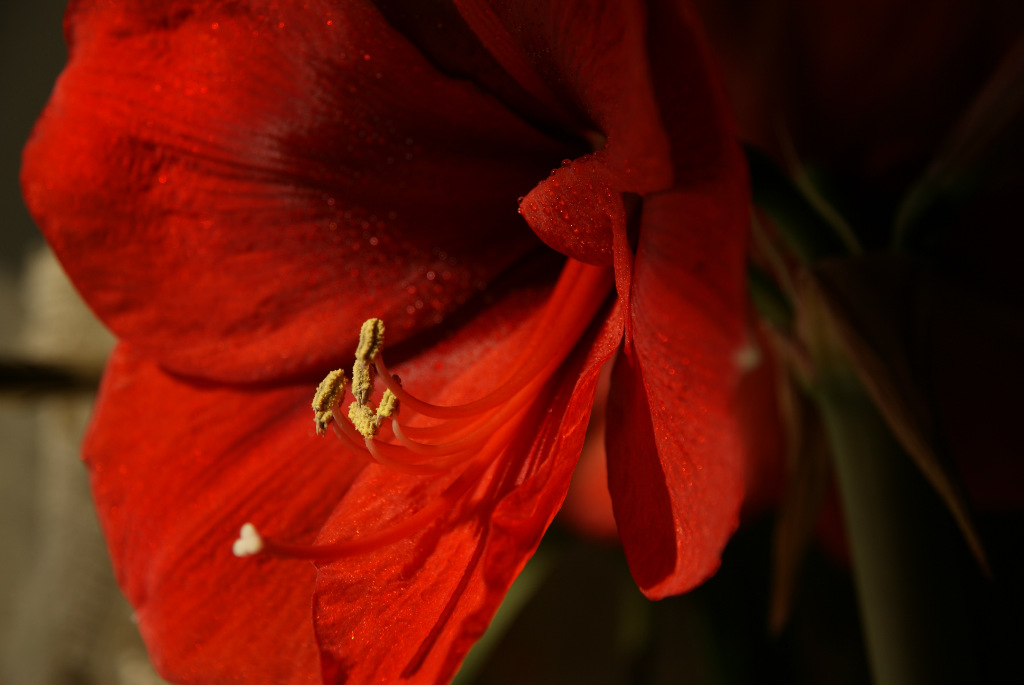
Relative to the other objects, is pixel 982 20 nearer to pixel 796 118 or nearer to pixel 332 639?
pixel 796 118

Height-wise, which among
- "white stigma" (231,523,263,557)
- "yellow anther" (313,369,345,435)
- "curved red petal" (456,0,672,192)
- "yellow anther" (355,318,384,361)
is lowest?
"white stigma" (231,523,263,557)

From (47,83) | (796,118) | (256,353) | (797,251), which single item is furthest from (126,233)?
(47,83)

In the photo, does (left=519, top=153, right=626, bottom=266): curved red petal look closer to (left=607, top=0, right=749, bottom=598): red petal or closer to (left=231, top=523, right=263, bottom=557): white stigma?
(left=607, top=0, right=749, bottom=598): red petal

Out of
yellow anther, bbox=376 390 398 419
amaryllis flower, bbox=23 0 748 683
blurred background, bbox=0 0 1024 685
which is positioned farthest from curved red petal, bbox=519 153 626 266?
blurred background, bbox=0 0 1024 685

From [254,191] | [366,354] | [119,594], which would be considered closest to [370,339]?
[366,354]

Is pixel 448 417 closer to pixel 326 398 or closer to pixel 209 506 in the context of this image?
pixel 326 398

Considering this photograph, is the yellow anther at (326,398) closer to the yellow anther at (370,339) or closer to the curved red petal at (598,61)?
the yellow anther at (370,339)

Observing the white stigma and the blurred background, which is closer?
the white stigma
